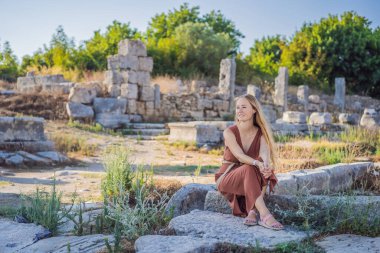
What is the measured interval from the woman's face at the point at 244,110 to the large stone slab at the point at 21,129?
7114mm

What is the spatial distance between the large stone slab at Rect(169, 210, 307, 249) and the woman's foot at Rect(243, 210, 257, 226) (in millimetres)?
44

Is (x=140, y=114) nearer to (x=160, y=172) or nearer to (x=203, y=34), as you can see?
(x=160, y=172)

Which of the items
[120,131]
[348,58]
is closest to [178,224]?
[120,131]

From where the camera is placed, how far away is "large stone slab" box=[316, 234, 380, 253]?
3012 millimetres

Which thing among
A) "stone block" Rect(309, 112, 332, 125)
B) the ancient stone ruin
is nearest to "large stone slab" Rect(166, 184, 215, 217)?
the ancient stone ruin

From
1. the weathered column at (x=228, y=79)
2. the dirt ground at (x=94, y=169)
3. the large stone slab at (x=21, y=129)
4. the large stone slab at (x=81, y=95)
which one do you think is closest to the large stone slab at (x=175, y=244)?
the dirt ground at (x=94, y=169)

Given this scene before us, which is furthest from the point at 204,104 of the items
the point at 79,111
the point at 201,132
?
the point at 201,132

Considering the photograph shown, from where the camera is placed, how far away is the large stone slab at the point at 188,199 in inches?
173

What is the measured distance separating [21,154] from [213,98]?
1119cm

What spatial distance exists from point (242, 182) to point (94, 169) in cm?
556

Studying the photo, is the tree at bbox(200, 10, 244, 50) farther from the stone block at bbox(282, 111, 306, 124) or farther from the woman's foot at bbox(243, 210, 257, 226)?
the woman's foot at bbox(243, 210, 257, 226)

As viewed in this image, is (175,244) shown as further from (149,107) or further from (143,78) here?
(143,78)

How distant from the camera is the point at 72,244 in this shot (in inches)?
135

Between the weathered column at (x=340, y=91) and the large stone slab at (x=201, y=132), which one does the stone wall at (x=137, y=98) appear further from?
the weathered column at (x=340, y=91)
